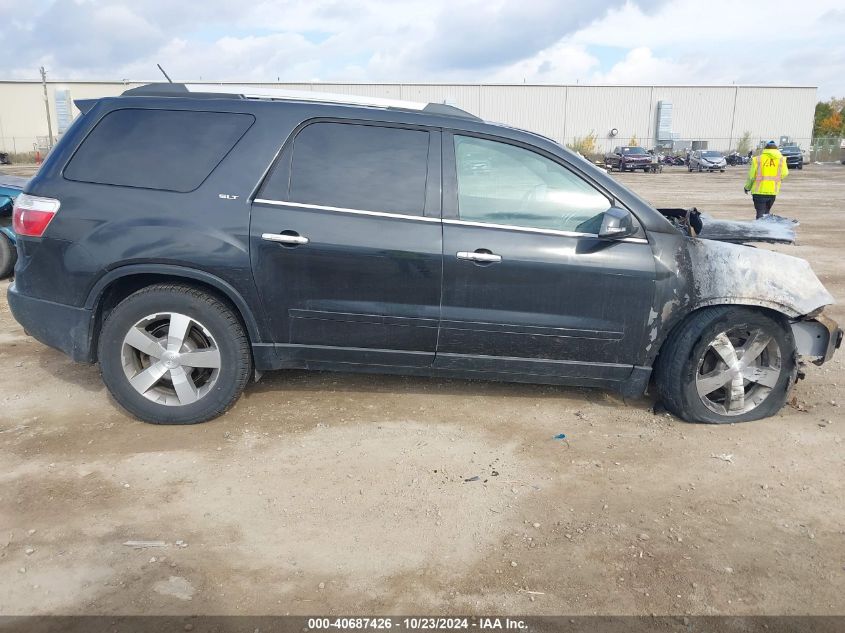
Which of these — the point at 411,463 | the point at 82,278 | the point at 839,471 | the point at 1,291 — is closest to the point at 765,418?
the point at 839,471

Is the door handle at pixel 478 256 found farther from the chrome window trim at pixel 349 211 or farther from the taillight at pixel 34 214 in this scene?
the taillight at pixel 34 214

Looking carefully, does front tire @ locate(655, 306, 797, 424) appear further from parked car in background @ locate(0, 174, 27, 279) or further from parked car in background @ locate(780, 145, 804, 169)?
parked car in background @ locate(780, 145, 804, 169)

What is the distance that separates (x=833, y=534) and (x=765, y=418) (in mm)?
1257

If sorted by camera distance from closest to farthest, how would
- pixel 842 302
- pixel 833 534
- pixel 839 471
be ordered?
pixel 833 534, pixel 839 471, pixel 842 302

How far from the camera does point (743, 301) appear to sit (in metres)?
3.81

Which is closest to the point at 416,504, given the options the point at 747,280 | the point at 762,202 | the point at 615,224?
the point at 615,224

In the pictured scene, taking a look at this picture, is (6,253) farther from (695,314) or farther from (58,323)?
(695,314)

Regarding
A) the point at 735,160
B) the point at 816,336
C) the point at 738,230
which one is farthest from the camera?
the point at 735,160

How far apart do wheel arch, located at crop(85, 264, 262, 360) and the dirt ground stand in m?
0.64

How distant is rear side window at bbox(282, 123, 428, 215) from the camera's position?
3723 mm

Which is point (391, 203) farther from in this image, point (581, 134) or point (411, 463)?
point (581, 134)

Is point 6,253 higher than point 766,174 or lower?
lower

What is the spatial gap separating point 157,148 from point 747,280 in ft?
11.7

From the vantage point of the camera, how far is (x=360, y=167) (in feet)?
12.3
